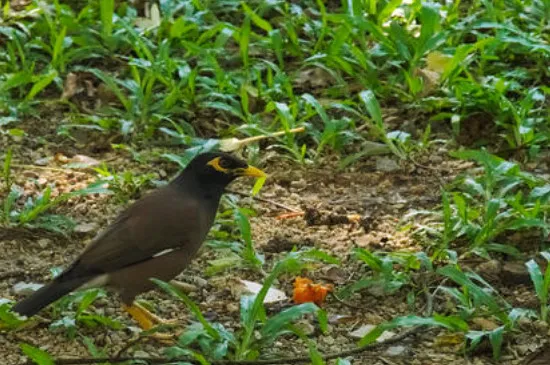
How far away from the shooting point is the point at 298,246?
602 centimetres

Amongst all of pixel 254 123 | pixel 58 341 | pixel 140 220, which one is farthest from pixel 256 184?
pixel 58 341

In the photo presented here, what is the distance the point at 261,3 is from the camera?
27.0ft

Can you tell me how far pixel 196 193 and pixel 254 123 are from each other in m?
1.52

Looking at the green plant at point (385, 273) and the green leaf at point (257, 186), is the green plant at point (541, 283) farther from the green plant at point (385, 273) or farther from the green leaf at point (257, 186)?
the green leaf at point (257, 186)

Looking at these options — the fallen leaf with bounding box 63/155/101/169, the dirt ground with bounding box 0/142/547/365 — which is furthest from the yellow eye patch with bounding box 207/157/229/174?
the fallen leaf with bounding box 63/155/101/169

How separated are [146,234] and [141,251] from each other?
3.4 inches

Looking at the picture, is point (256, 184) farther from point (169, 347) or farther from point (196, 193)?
point (169, 347)

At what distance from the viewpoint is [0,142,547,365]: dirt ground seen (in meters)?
5.14

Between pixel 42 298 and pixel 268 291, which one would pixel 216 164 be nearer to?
pixel 268 291

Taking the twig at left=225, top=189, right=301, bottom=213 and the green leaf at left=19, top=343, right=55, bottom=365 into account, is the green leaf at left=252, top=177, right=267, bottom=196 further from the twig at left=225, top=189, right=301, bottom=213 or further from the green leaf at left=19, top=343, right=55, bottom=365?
the green leaf at left=19, top=343, right=55, bottom=365

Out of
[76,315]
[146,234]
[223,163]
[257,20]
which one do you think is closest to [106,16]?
[257,20]

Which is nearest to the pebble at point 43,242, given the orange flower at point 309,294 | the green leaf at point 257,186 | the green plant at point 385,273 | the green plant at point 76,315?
the green plant at point 76,315

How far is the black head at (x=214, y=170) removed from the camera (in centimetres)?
568

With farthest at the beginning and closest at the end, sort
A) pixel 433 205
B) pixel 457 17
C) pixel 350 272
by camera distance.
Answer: pixel 457 17 < pixel 433 205 < pixel 350 272
